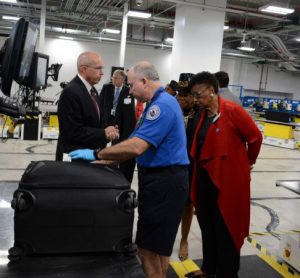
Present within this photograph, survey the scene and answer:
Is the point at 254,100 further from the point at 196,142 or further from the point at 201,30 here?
the point at 196,142

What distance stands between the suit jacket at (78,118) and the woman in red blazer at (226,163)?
2.25 ft

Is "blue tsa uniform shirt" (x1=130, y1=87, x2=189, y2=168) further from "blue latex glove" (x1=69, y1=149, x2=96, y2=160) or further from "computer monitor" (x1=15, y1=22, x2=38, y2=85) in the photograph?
"computer monitor" (x1=15, y1=22, x2=38, y2=85)

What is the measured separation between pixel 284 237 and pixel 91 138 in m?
1.86

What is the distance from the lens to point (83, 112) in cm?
234

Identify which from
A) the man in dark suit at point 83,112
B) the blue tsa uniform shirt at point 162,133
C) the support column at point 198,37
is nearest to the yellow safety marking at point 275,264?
the blue tsa uniform shirt at point 162,133

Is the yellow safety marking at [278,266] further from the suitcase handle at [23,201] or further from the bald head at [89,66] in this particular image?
the suitcase handle at [23,201]

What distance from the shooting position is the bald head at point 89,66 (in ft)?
8.04

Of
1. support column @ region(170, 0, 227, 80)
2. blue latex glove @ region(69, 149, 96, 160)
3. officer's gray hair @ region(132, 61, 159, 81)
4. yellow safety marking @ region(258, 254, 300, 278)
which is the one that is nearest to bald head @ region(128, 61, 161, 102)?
officer's gray hair @ region(132, 61, 159, 81)

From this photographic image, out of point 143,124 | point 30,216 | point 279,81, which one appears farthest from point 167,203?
point 279,81

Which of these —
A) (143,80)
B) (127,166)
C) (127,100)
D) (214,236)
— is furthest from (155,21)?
(143,80)

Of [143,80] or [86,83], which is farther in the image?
[86,83]

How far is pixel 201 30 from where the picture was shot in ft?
31.0

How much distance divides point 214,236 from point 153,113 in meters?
1.16

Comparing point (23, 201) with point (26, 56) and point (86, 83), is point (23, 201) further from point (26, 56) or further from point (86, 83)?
point (86, 83)
